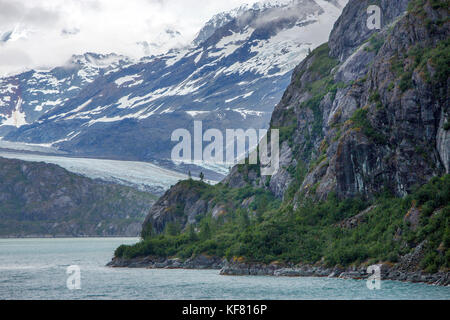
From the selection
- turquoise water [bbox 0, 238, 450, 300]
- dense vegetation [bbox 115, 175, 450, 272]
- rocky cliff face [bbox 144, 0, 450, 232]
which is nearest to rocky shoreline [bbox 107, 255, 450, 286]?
dense vegetation [bbox 115, 175, 450, 272]

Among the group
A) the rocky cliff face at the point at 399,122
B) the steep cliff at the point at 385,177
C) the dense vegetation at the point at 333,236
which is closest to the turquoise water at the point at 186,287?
the dense vegetation at the point at 333,236

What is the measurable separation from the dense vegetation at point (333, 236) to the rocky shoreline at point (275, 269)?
1.58 m

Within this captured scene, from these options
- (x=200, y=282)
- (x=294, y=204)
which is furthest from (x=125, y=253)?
(x=200, y=282)

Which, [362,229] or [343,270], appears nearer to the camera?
[343,270]

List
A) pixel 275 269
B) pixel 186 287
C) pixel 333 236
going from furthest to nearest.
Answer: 1. pixel 333 236
2. pixel 275 269
3. pixel 186 287

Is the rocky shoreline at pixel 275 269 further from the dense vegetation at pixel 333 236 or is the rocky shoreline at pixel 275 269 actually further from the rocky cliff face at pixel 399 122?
the rocky cliff face at pixel 399 122

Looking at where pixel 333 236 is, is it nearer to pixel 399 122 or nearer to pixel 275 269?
pixel 275 269

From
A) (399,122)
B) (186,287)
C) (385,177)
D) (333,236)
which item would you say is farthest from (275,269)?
(399,122)

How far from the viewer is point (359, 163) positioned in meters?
145

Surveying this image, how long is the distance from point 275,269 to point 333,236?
12.1m

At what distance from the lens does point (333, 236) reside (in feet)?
467

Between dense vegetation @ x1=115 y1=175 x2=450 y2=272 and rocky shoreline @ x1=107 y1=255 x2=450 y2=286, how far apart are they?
158 centimetres

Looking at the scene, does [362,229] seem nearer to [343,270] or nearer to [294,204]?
[343,270]
